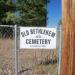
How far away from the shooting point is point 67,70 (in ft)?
9.62

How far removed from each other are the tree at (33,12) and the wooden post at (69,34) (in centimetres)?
3582

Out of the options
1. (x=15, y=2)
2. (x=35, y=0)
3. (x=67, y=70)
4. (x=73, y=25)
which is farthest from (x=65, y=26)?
(x=15, y=2)

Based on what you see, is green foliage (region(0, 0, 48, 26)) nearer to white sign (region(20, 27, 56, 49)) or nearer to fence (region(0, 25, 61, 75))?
fence (region(0, 25, 61, 75))

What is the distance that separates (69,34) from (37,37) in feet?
18.8

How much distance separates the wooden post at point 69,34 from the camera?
2.87m

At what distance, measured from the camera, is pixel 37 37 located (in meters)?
8.58

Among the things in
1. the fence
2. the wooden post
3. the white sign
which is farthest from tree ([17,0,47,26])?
the wooden post

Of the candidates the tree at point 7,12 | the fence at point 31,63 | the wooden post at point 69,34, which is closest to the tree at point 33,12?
the tree at point 7,12

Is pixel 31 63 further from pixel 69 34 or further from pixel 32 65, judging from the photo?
pixel 69 34

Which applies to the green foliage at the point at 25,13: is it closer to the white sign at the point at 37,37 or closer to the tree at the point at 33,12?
the tree at the point at 33,12

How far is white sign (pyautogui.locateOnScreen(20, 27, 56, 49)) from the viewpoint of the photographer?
336 inches

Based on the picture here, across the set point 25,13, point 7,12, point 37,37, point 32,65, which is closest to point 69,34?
point 37,37

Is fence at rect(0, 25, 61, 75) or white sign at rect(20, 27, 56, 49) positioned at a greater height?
white sign at rect(20, 27, 56, 49)

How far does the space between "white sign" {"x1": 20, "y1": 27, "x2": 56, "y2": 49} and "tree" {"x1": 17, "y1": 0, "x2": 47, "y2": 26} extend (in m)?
30.0
